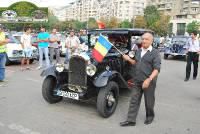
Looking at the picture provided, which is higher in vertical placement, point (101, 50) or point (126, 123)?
point (101, 50)

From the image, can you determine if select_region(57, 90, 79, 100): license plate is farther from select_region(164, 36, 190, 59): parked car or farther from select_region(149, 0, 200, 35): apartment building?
select_region(149, 0, 200, 35): apartment building

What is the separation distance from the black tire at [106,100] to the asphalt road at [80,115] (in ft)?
0.42

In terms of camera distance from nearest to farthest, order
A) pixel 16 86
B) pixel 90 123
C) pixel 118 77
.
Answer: pixel 90 123
pixel 118 77
pixel 16 86

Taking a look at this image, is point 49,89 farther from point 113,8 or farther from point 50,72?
point 113,8

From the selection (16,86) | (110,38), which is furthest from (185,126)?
(16,86)

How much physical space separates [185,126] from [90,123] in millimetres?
1753

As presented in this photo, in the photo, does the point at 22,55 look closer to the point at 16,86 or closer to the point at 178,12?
the point at 16,86

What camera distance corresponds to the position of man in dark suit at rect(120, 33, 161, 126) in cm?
500

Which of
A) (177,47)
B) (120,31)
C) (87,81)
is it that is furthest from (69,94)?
(177,47)

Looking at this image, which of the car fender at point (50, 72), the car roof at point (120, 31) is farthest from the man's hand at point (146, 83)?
the car roof at point (120, 31)

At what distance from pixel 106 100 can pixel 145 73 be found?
3.47 feet

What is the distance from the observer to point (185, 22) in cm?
9638

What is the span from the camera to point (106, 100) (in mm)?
5727

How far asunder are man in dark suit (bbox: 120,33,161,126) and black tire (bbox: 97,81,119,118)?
49 cm
